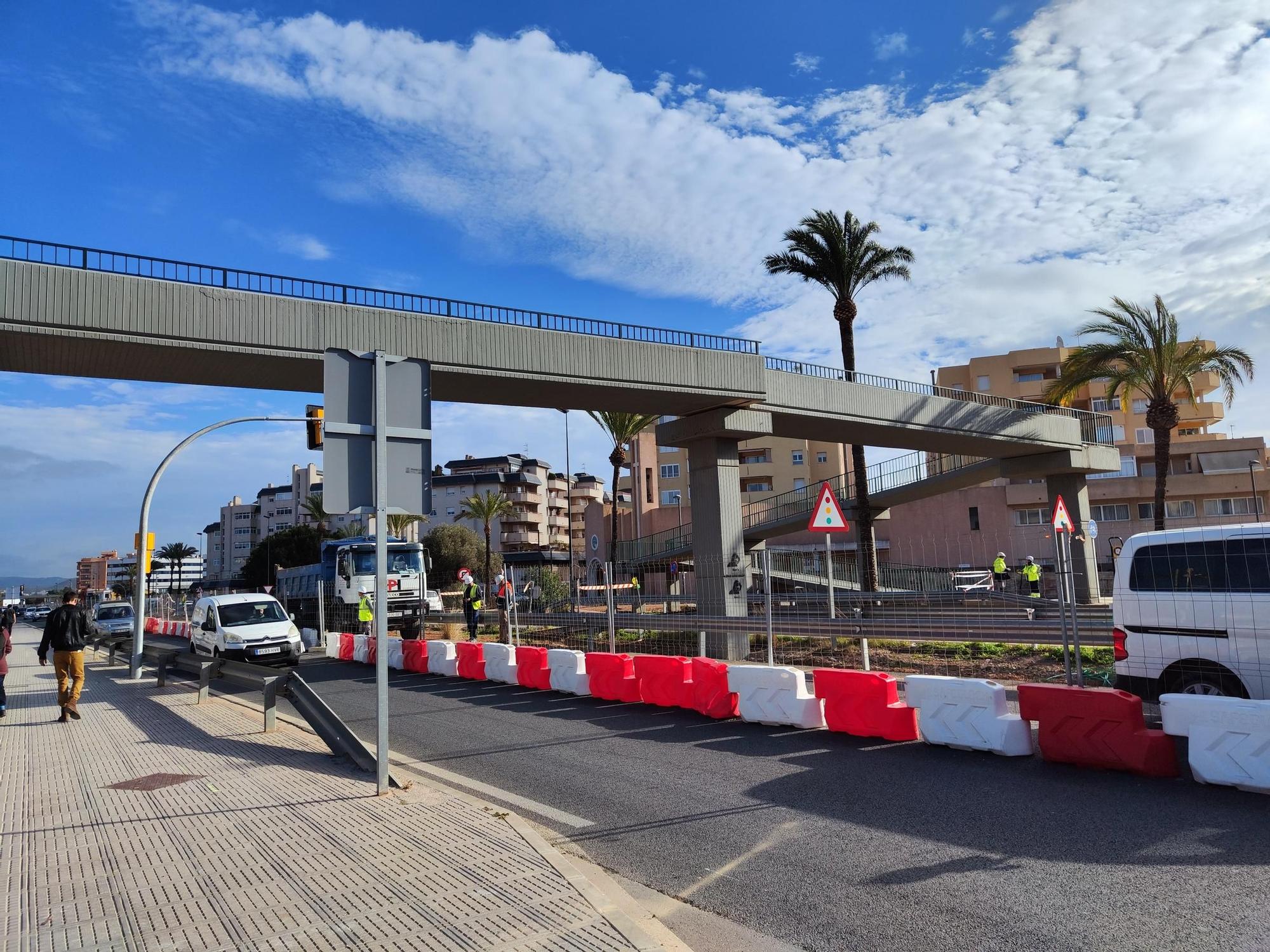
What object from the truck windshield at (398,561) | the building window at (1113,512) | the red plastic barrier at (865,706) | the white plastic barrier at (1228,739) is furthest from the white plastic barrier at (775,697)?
the building window at (1113,512)

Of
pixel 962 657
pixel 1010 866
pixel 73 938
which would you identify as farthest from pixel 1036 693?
pixel 962 657

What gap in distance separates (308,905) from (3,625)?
10.2 meters

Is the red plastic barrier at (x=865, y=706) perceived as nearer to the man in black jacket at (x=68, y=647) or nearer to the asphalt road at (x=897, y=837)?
the asphalt road at (x=897, y=837)

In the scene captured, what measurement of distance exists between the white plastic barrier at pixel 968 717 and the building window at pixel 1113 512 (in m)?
49.1

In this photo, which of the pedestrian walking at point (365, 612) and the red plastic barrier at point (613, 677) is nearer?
the red plastic barrier at point (613, 677)

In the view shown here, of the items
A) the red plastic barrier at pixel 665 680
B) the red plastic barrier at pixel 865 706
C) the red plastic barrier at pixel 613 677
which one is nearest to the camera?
the red plastic barrier at pixel 865 706

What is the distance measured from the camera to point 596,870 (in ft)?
18.1

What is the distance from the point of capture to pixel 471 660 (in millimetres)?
15891

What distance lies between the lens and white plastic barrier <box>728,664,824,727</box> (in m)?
9.56

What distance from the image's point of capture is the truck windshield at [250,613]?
20.9 meters

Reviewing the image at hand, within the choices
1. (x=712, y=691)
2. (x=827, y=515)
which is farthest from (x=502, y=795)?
(x=827, y=515)

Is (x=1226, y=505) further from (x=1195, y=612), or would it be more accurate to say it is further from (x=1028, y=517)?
(x=1195, y=612)

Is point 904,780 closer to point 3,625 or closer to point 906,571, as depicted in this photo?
point 3,625

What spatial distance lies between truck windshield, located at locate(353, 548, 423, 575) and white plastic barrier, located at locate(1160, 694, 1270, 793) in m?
26.7
